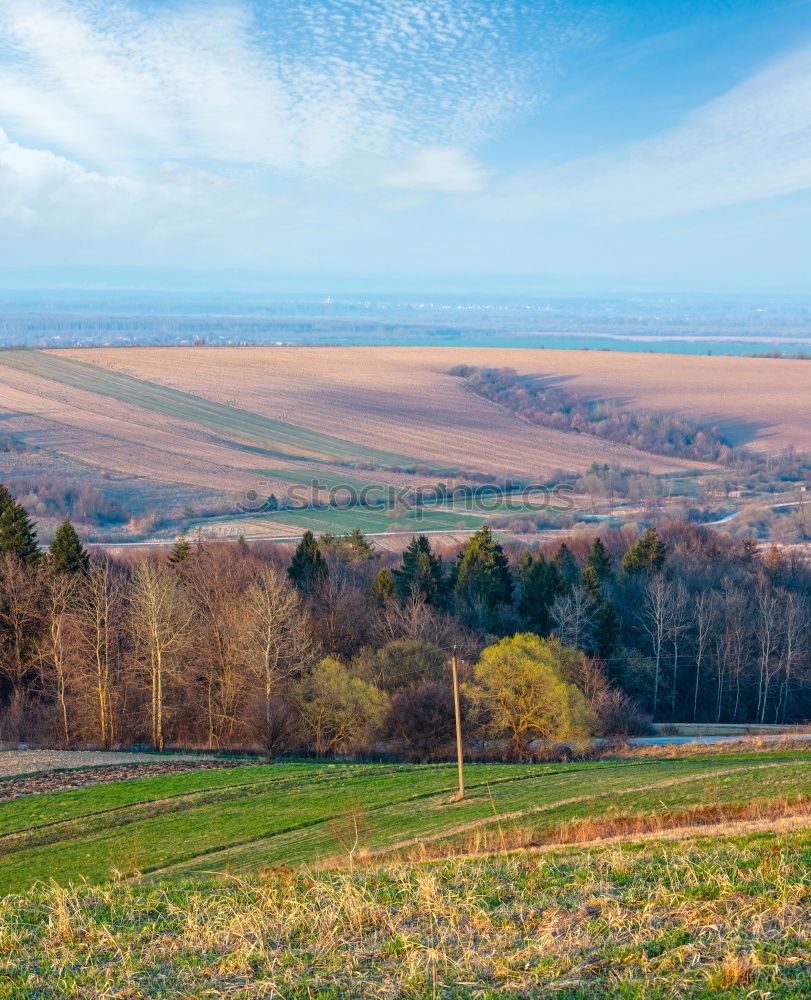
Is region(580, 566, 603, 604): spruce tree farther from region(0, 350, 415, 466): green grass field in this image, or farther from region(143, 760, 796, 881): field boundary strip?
region(0, 350, 415, 466): green grass field

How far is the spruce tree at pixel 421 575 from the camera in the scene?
44.6m

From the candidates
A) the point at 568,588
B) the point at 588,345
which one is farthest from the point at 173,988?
the point at 588,345

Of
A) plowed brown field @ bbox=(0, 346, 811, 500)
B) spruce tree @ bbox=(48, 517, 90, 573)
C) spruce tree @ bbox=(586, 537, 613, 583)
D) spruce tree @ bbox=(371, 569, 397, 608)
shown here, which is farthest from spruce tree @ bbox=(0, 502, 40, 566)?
plowed brown field @ bbox=(0, 346, 811, 500)

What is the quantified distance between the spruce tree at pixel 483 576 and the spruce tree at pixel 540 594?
133 centimetres

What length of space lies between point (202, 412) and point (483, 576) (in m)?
57.0

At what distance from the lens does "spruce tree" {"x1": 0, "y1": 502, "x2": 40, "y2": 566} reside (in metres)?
39.9

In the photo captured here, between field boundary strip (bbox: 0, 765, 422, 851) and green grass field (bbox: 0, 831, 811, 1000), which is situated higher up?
green grass field (bbox: 0, 831, 811, 1000)

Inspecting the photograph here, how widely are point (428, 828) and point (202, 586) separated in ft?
86.6

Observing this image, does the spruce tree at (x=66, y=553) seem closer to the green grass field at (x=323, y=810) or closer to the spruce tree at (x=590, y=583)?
the green grass field at (x=323, y=810)

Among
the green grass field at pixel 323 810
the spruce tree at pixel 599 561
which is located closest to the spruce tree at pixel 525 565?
the spruce tree at pixel 599 561

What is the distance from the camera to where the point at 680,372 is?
393 ft

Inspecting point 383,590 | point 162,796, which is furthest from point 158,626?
point 162,796

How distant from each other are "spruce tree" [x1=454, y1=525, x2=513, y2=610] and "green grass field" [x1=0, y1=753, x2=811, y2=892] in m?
19.4

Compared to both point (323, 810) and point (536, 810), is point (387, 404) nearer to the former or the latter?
point (323, 810)
